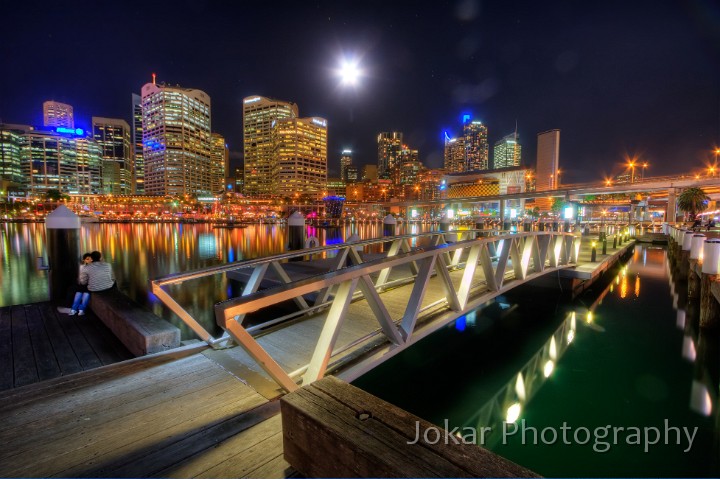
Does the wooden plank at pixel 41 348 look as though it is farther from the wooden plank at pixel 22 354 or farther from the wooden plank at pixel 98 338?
the wooden plank at pixel 98 338

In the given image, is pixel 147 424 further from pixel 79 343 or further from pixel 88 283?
pixel 88 283

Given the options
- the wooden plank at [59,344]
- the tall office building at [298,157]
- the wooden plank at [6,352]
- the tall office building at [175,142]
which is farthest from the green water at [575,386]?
the tall office building at [175,142]

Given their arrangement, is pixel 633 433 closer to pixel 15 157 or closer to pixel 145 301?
pixel 145 301

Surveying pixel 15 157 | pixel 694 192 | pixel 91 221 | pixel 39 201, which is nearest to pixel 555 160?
pixel 694 192

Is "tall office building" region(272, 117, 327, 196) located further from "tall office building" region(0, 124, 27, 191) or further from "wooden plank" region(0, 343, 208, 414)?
"wooden plank" region(0, 343, 208, 414)

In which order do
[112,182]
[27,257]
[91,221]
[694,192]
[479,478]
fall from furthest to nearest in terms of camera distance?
[112,182] → [91,221] → [694,192] → [27,257] → [479,478]

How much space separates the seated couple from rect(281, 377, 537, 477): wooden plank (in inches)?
273

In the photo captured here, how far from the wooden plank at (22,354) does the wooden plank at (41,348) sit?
0.05 metres

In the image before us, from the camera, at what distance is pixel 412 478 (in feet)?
4.30

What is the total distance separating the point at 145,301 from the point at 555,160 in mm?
221063

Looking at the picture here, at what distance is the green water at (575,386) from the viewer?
4980mm

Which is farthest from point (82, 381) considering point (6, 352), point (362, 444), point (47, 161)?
point (47, 161)

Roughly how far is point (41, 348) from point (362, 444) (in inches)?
245

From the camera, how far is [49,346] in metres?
5.21
